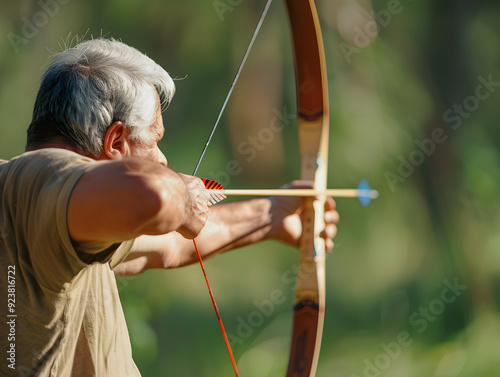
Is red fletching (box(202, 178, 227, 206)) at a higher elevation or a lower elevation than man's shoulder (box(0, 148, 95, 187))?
higher

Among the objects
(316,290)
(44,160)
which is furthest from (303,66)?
(44,160)

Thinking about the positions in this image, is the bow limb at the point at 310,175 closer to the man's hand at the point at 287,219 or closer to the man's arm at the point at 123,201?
the man's hand at the point at 287,219

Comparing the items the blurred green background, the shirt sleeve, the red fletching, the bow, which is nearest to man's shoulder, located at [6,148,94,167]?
the shirt sleeve

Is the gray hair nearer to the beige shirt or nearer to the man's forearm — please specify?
the beige shirt

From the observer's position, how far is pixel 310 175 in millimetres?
1710

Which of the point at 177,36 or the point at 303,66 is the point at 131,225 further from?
the point at 177,36

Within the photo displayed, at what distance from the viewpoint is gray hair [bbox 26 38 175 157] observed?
123 centimetres

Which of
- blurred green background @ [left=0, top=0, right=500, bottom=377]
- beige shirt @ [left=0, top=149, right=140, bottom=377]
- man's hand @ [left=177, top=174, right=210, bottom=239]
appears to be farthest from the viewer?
blurred green background @ [left=0, top=0, right=500, bottom=377]

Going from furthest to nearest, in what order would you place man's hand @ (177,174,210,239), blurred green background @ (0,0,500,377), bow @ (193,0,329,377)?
1. blurred green background @ (0,0,500,377)
2. bow @ (193,0,329,377)
3. man's hand @ (177,174,210,239)

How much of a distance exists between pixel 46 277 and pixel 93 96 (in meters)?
0.38

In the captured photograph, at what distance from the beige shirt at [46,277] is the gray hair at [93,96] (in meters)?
0.15

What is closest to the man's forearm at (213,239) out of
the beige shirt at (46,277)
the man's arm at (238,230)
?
the man's arm at (238,230)

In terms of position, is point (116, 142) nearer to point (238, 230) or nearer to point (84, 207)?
point (84, 207)

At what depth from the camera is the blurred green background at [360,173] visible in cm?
428
